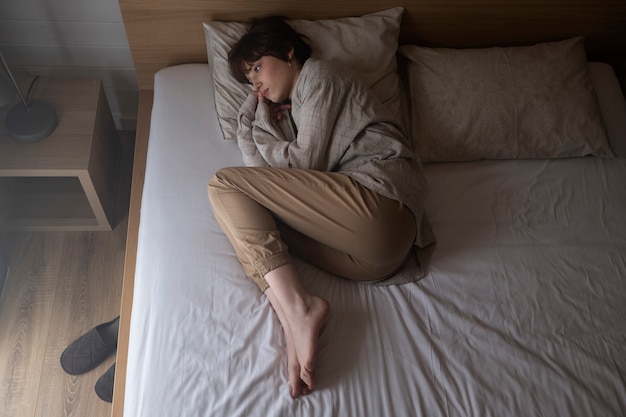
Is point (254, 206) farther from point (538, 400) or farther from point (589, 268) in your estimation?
point (589, 268)

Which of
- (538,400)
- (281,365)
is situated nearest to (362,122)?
(281,365)

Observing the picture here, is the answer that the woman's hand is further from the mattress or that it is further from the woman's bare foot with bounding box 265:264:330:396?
the woman's bare foot with bounding box 265:264:330:396

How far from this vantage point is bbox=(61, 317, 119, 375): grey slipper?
5.37 ft

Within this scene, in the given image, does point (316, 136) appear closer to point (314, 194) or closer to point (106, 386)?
point (314, 194)

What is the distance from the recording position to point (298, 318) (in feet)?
A: 4.02

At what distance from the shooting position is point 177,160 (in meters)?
1.54

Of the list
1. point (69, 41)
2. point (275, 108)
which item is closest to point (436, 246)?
point (275, 108)

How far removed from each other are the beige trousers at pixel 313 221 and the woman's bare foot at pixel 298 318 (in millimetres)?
36

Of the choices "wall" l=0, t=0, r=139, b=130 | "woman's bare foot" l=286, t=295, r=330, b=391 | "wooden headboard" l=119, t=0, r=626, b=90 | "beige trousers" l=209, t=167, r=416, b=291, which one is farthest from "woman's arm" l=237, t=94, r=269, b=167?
"wall" l=0, t=0, r=139, b=130

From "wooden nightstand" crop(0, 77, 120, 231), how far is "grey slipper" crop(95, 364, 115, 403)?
1.67 feet

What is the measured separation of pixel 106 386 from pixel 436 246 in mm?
1018

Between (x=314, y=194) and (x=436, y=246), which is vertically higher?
(x=314, y=194)

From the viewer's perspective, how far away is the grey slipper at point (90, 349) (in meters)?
1.64

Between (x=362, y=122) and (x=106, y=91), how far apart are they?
1.08 meters
